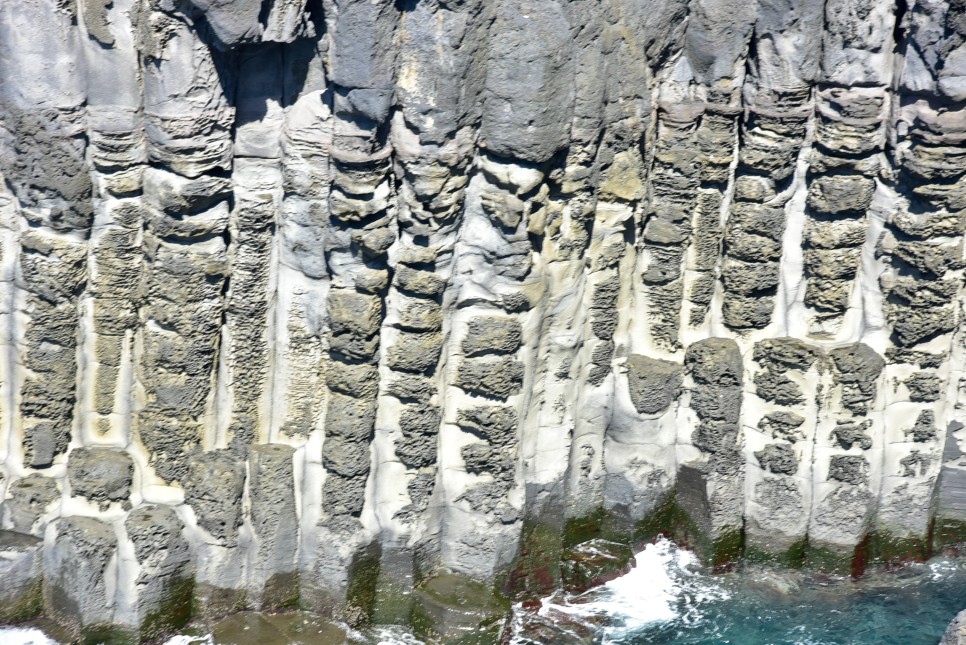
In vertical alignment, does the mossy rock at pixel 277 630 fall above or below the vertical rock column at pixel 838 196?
below

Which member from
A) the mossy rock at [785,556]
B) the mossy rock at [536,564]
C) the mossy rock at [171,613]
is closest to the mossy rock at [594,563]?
the mossy rock at [536,564]

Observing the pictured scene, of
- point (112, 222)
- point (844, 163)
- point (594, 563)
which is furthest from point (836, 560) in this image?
point (112, 222)

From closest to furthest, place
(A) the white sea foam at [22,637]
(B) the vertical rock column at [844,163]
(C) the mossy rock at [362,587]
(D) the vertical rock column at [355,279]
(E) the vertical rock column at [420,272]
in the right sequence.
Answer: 1. (D) the vertical rock column at [355,279]
2. (E) the vertical rock column at [420,272]
3. (B) the vertical rock column at [844,163]
4. (A) the white sea foam at [22,637]
5. (C) the mossy rock at [362,587]

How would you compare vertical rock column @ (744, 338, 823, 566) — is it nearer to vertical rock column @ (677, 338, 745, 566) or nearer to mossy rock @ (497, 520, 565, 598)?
vertical rock column @ (677, 338, 745, 566)

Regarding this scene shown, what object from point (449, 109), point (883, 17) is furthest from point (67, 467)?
point (883, 17)

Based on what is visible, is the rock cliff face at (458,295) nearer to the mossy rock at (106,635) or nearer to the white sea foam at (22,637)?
the mossy rock at (106,635)

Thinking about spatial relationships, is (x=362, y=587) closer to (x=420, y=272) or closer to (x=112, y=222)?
(x=420, y=272)

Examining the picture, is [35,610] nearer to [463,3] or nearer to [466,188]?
[466,188]
